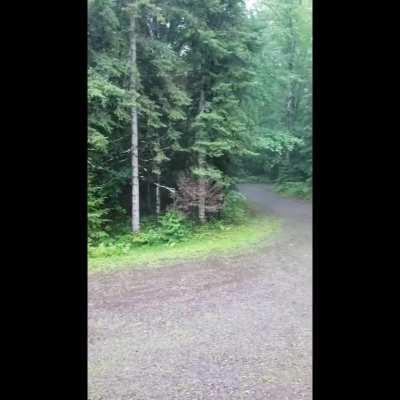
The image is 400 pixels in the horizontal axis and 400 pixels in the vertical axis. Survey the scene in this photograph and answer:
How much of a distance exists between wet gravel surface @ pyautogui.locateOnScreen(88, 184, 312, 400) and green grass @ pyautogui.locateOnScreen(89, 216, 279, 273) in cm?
24

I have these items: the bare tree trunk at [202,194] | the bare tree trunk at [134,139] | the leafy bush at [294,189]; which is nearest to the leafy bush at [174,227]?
the bare tree trunk at [202,194]

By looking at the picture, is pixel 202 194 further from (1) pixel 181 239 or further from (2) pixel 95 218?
(2) pixel 95 218

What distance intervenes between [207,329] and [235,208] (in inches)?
142

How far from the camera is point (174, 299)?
4477 millimetres

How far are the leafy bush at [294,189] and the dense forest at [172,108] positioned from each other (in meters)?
0.06

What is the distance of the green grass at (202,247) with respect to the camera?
5.52 metres

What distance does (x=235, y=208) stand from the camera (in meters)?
7.23

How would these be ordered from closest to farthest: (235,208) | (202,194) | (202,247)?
(202,247)
(202,194)
(235,208)

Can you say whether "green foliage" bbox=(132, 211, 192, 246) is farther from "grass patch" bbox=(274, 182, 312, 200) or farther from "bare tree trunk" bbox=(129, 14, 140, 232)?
"grass patch" bbox=(274, 182, 312, 200)

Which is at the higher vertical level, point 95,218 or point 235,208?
point 235,208

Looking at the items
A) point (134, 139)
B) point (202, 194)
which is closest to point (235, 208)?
point (202, 194)

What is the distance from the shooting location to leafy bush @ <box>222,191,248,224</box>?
7.09 metres

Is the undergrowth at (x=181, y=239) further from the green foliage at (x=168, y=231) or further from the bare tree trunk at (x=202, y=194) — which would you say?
the bare tree trunk at (x=202, y=194)
